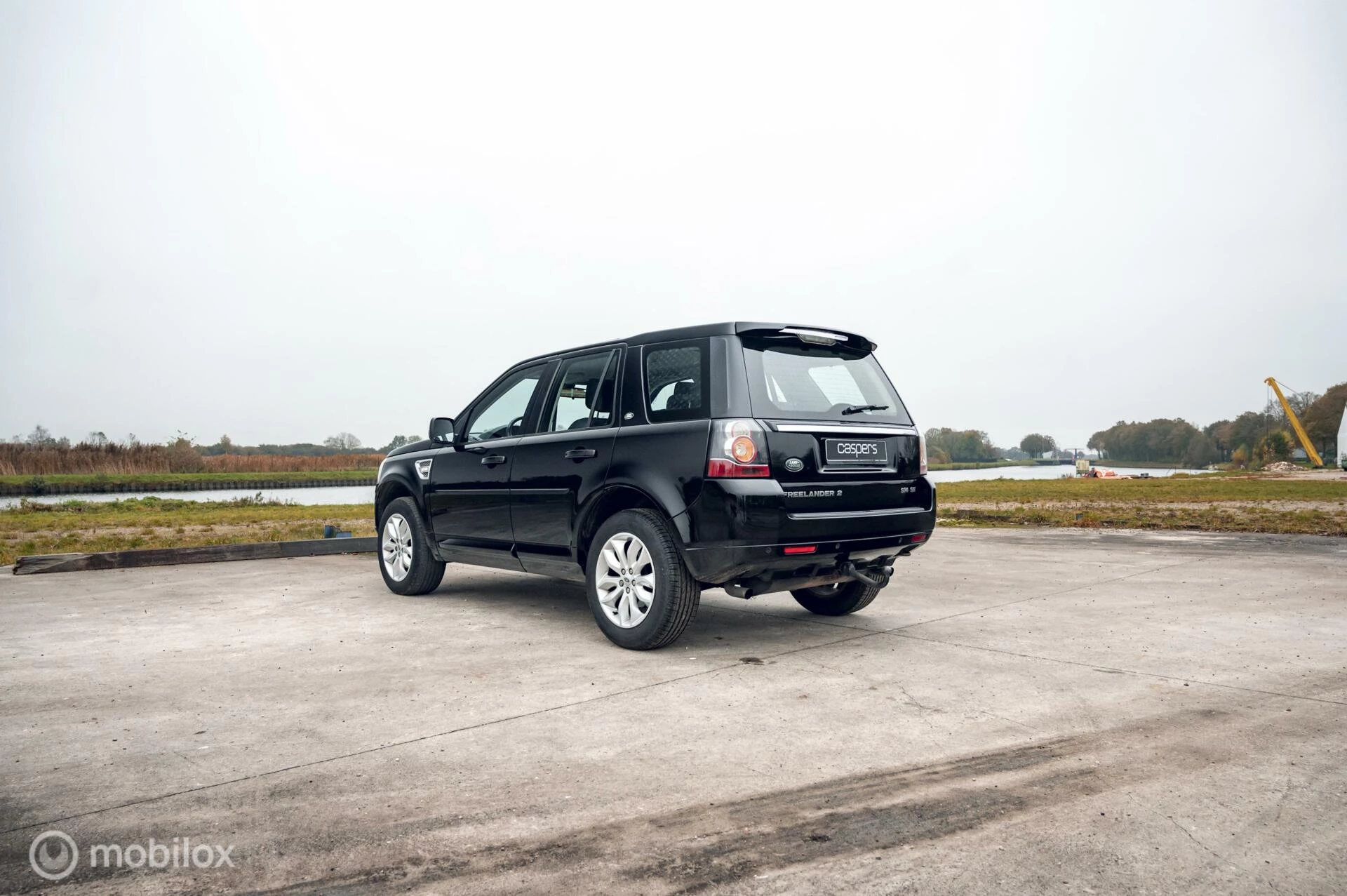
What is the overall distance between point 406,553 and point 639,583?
3130mm

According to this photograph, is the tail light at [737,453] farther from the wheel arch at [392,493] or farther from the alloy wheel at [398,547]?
the alloy wheel at [398,547]

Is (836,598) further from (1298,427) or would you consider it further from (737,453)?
(1298,427)

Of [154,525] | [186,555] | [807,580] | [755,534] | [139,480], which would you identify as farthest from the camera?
[139,480]

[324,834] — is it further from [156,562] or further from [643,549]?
[156,562]

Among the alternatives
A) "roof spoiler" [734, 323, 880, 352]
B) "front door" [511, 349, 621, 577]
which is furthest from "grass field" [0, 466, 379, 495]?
"roof spoiler" [734, 323, 880, 352]

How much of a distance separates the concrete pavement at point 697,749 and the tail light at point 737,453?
3.48 ft

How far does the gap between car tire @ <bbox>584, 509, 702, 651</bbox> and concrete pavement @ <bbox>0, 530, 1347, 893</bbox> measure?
0.56 feet

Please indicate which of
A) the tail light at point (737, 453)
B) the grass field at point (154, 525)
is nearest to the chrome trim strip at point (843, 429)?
the tail light at point (737, 453)

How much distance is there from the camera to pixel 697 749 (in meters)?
3.46

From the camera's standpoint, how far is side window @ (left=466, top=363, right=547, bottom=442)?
266 inches

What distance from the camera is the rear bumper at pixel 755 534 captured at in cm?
483

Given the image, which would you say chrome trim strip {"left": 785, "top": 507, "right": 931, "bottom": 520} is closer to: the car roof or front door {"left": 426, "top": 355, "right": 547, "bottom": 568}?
the car roof

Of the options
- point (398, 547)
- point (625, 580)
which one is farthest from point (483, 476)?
point (625, 580)

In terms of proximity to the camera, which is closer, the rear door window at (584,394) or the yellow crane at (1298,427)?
the rear door window at (584,394)
